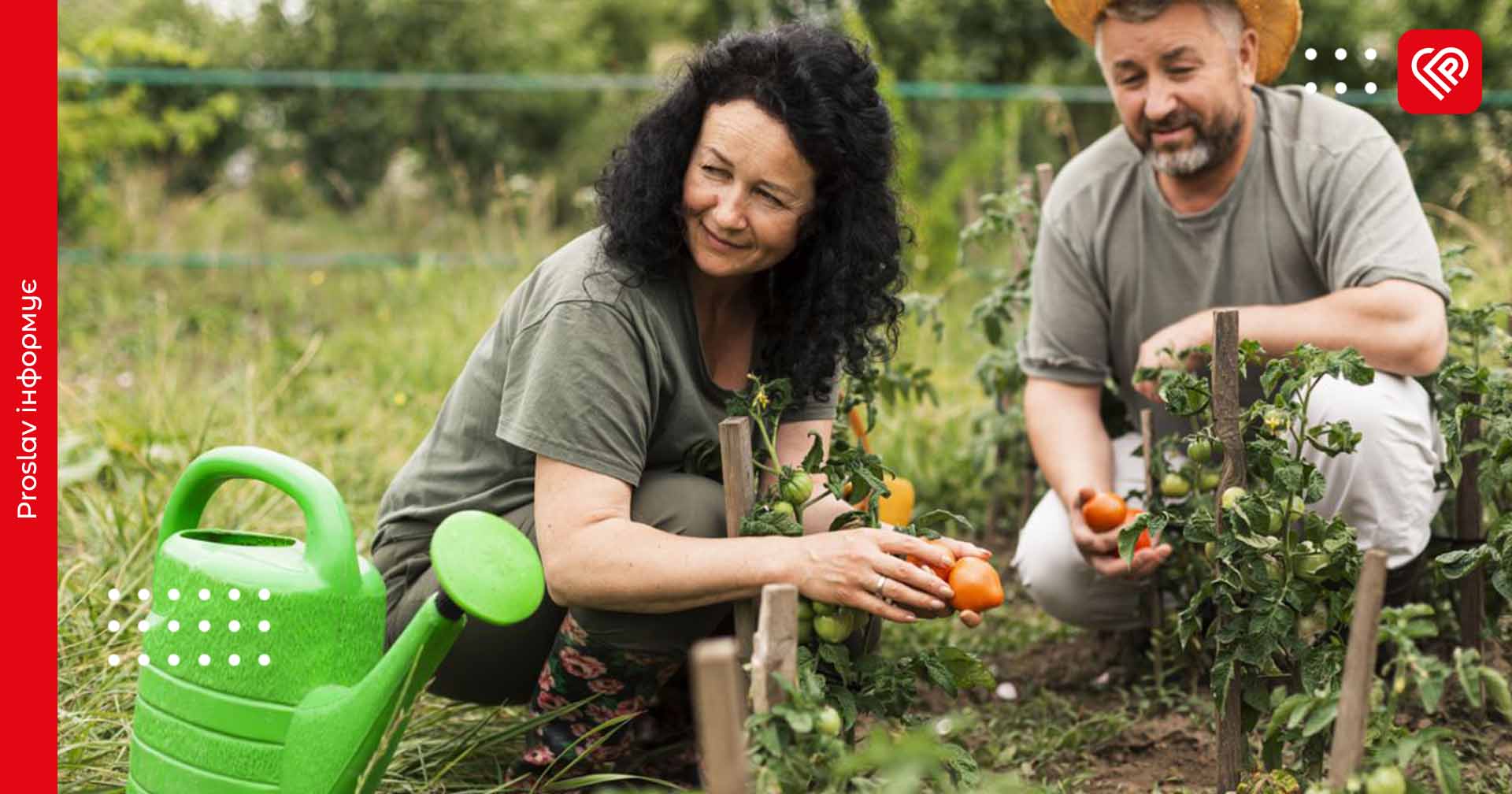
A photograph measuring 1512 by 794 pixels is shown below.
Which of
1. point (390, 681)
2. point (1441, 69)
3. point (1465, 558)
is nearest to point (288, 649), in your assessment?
point (390, 681)

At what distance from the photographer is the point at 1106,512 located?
2.28 m

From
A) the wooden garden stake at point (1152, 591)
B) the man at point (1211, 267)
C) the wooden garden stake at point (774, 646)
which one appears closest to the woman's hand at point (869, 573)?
the wooden garden stake at point (774, 646)

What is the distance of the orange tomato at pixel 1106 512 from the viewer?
7.47 ft

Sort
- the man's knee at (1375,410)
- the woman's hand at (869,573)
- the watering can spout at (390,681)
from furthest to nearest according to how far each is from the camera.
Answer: the man's knee at (1375,410), the woman's hand at (869,573), the watering can spout at (390,681)

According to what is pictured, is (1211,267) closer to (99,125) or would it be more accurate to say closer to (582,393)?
(582,393)

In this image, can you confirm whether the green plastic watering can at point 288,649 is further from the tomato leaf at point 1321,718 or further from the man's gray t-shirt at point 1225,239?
the man's gray t-shirt at point 1225,239

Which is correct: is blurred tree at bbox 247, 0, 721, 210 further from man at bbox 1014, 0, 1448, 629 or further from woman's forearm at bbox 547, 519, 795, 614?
woman's forearm at bbox 547, 519, 795, 614

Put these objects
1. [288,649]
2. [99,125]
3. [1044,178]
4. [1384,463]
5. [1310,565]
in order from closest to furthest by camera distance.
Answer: [288,649] < [1310,565] < [1384,463] < [1044,178] < [99,125]

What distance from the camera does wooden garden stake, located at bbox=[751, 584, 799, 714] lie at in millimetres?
1429

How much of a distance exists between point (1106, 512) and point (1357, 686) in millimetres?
889

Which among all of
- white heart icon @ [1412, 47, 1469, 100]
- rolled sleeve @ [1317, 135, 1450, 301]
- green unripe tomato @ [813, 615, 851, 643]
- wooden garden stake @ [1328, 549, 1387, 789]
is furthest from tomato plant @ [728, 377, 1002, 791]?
white heart icon @ [1412, 47, 1469, 100]

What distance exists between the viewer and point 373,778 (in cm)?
171

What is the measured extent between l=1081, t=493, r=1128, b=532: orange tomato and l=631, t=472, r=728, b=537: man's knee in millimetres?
642
